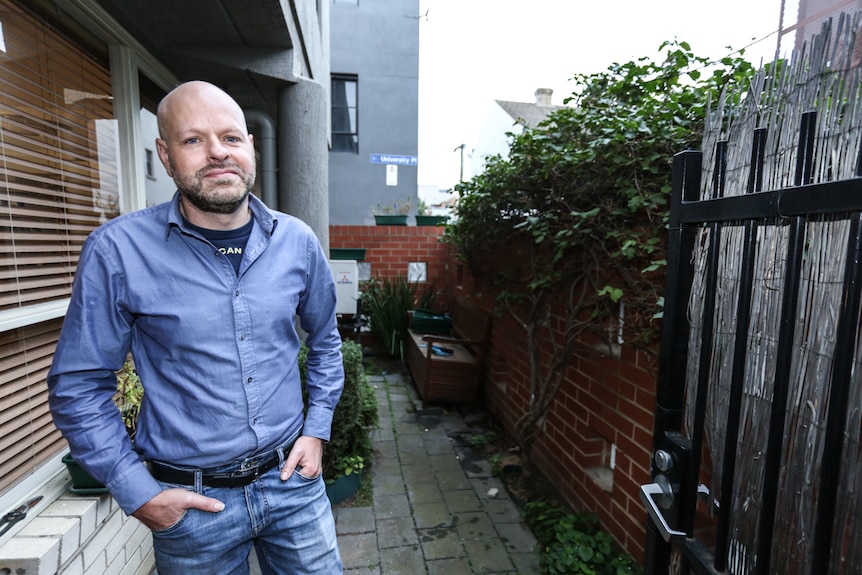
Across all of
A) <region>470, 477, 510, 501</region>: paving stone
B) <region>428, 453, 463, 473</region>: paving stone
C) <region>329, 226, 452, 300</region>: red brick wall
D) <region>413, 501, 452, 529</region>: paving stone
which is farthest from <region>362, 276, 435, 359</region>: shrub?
<region>413, 501, 452, 529</region>: paving stone

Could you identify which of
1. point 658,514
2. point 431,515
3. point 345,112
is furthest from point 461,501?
point 345,112

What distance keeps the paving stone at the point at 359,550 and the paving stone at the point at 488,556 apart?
20.1 inches

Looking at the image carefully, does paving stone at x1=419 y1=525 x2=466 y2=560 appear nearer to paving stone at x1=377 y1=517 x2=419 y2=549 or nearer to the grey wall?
paving stone at x1=377 y1=517 x2=419 y2=549

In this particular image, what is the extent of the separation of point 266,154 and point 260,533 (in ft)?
9.02

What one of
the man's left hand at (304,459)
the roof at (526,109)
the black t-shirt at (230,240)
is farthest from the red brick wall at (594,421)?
the roof at (526,109)

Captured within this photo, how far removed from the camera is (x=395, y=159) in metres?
9.55

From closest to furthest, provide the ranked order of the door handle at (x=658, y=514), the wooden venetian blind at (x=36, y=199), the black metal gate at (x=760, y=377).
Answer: the black metal gate at (x=760, y=377), the door handle at (x=658, y=514), the wooden venetian blind at (x=36, y=199)

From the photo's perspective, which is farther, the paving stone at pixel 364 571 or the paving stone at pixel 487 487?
the paving stone at pixel 487 487

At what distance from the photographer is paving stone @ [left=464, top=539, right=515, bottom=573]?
232 centimetres

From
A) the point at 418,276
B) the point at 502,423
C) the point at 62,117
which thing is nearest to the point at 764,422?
the point at 62,117

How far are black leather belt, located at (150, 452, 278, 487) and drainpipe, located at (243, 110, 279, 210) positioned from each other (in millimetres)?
2261

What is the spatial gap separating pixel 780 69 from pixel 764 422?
0.74 m

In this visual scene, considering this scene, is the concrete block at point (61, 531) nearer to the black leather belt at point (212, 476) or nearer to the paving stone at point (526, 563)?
the black leather belt at point (212, 476)

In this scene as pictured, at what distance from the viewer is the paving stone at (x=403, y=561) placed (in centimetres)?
230
